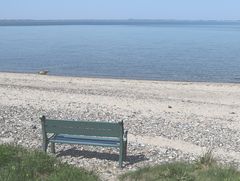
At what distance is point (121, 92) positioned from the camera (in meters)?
21.9

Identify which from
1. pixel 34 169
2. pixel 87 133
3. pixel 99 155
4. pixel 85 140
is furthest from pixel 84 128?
pixel 34 169

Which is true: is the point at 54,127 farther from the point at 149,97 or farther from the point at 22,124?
the point at 149,97

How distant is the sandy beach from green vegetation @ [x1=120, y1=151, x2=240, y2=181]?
0.53 meters

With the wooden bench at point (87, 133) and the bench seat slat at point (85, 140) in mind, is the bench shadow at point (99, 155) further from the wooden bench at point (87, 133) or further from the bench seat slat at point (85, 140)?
the bench seat slat at point (85, 140)

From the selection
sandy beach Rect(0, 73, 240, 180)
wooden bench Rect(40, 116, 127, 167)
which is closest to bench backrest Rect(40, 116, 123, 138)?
wooden bench Rect(40, 116, 127, 167)

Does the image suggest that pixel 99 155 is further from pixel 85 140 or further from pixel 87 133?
pixel 87 133

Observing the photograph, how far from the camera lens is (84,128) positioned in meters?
8.95

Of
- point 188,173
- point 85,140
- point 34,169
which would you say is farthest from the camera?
point 85,140

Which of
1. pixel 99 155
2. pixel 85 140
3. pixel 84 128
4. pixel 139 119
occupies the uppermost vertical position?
pixel 84 128

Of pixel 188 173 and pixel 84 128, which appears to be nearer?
pixel 188 173

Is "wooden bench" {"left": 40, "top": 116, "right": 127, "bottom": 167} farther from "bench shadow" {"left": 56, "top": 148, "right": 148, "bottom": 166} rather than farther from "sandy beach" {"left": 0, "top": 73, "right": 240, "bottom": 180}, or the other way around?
"sandy beach" {"left": 0, "top": 73, "right": 240, "bottom": 180}

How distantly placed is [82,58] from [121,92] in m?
27.1

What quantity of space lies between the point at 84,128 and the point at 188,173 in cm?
230

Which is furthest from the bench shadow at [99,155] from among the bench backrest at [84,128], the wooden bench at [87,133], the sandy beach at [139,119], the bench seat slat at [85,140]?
the bench backrest at [84,128]
